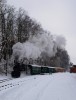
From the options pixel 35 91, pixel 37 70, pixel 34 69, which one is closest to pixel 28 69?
pixel 34 69

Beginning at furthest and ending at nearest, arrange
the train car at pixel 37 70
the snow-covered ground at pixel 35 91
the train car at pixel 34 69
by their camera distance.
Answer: the train car at pixel 37 70, the train car at pixel 34 69, the snow-covered ground at pixel 35 91

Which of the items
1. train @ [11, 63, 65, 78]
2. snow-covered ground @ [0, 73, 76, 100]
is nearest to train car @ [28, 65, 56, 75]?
train @ [11, 63, 65, 78]

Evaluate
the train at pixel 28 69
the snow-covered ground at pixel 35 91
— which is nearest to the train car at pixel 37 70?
the train at pixel 28 69

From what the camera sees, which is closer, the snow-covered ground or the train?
the snow-covered ground

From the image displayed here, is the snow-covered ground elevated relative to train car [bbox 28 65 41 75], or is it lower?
lower

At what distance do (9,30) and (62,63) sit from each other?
6518cm

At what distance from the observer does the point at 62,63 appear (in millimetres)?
113938

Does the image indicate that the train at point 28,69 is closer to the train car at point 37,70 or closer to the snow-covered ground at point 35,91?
the train car at point 37,70

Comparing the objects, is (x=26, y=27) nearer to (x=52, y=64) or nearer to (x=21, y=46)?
(x=21, y=46)

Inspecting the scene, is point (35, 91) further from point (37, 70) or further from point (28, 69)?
point (37, 70)

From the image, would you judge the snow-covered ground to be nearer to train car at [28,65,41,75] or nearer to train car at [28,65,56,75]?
train car at [28,65,41,75]

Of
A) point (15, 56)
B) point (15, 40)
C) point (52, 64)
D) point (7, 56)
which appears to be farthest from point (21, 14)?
point (52, 64)

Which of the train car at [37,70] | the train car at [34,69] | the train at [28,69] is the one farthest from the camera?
the train car at [37,70]

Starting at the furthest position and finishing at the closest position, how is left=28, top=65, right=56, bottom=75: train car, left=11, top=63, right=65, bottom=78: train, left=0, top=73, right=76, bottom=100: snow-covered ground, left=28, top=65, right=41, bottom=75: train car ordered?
1. left=28, top=65, right=56, bottom=75: train car
2. left=28, top=65, right=41, bottom=75: train car
3. left=11, top=63, right=65, bottom=78: train
4. left=0, top=73, right=76, bottom=100: snow-covered ground
